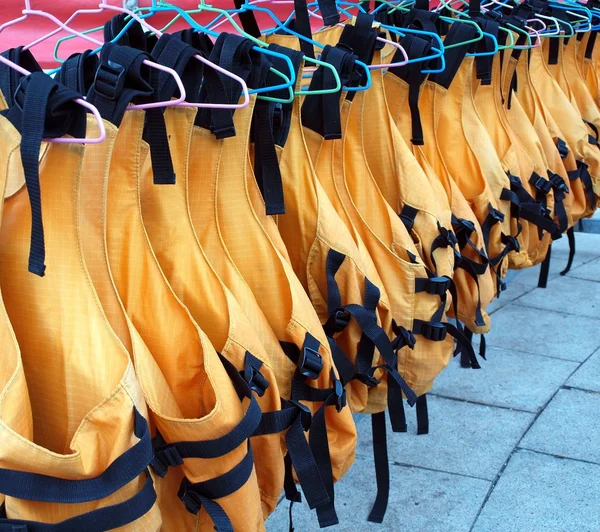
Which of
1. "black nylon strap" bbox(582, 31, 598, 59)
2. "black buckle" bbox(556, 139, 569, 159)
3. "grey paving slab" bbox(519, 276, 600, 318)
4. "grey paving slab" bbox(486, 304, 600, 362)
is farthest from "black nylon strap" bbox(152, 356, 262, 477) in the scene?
"grey paving slab" bbox(519, 276, 600, 318)

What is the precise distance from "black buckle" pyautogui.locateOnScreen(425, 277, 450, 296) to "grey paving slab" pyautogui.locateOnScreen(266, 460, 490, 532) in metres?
0.90

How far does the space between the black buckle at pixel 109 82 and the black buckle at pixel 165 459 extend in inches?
21.9

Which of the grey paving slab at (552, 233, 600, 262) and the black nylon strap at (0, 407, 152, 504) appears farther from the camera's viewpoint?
the grey paving slab at (552, 233, 600, 262)

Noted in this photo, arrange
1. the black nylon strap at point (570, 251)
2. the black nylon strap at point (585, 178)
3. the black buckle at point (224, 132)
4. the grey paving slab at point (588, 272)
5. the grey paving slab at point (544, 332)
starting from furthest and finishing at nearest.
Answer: the grey paving slab at point (588, 272) → the black nylon strap at point (570, 251) → the grey paving slab at point (544, 332) → the black nylon strap at point (585, 178) → the black buckle at point (224, 132)

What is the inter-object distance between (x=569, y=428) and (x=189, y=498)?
2101 mm

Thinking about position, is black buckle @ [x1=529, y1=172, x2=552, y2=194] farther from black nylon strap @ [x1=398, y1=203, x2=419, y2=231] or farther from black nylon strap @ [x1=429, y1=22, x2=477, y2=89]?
black nylon strap @ [x1=398, y1=203, x2=419, y2=231]

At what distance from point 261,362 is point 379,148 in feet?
2.92

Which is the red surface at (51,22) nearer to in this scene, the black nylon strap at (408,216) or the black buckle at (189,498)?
the black nylon strap at (408,216)

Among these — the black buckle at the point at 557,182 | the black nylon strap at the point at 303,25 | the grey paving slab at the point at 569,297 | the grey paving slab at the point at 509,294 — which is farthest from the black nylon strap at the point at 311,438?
the grey paving slab at the point at 569,297

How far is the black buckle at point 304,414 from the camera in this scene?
1.49 m

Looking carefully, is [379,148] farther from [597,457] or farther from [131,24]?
[597,457]

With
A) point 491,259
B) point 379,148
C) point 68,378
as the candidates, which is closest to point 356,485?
point 491,259

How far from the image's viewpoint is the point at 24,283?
1238 millimetres

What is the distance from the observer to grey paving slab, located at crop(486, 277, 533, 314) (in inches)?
168
